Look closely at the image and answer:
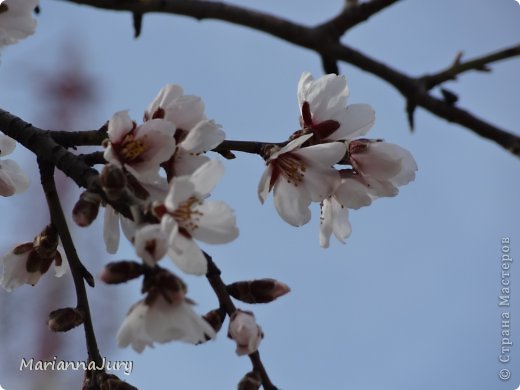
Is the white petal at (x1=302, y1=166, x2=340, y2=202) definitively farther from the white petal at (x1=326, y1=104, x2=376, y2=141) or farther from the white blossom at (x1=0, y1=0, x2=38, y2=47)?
the white blossom at (x1=0, y1=0, x2=38, y2=47)

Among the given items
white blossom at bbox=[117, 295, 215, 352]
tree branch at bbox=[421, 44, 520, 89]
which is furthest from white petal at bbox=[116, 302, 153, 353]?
tree branch at bbox=[421, 44, 520, 89]

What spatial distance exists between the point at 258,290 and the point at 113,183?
0.31 meters

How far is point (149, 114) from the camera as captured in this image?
49.3 inches

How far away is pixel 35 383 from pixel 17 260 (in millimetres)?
6885

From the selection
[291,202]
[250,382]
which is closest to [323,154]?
[291,202]

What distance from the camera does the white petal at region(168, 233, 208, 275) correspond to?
968 millimetres

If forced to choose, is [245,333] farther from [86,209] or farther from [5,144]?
[5,144]

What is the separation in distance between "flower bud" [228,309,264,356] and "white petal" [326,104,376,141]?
48 centimetres

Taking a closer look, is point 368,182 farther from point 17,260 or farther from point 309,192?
point 17,260

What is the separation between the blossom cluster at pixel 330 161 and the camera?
129cm

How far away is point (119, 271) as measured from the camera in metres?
0.93

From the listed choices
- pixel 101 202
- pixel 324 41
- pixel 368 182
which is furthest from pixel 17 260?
pixel 324 41

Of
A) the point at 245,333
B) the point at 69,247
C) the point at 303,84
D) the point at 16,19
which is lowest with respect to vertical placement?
the point at 245,333

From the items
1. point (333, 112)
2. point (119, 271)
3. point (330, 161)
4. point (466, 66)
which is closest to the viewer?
point (466, 66)
